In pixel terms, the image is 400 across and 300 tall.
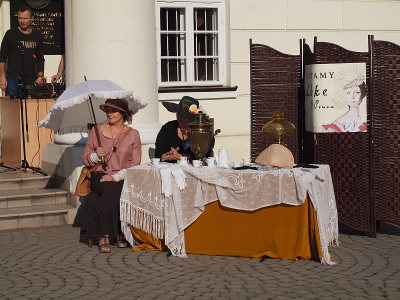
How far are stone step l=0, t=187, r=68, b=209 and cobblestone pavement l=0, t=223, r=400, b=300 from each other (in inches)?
45.8

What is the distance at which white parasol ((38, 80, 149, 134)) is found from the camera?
604 centimetres

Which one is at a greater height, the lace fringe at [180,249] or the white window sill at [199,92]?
the white window sill at [199,92]

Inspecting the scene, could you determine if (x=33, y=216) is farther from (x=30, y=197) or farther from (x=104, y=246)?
(x=104, y=246)

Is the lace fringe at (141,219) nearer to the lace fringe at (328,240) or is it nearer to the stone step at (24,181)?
the lace fringe at (328,240)

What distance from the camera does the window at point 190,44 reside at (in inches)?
399

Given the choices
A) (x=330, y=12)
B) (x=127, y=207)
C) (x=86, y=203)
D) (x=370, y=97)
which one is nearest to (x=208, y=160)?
(x=127, y=207)

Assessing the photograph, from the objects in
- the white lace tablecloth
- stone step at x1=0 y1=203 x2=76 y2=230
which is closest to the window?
stone step at x1=0 y1=203 x2=76 y2=230

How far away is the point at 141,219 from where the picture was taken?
5887 millimetres

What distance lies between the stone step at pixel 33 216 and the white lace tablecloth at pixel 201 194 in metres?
1.60

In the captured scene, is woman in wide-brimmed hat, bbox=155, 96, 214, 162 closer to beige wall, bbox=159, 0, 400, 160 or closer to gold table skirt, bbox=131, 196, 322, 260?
gold table skirt, bbox=131, 196, 322, 260

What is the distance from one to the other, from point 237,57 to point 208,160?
4770 millimetres

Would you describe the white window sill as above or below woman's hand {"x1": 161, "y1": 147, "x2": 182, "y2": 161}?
above

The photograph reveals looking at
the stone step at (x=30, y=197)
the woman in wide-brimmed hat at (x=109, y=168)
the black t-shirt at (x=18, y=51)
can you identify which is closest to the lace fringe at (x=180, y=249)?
the woman in wide-brimmed hat at (x=109, y=168)

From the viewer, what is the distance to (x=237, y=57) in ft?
33.7
